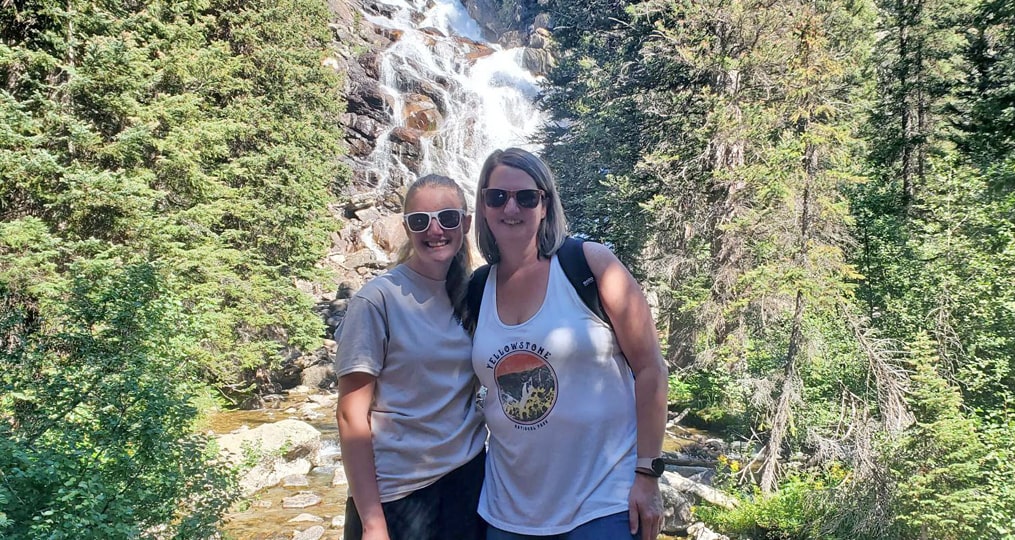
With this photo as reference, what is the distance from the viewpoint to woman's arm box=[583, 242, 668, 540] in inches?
66.7

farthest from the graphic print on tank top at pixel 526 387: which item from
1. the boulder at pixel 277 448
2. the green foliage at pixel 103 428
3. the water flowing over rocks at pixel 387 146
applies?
the boulder at pixel 277 448

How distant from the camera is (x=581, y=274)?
1.79 metres

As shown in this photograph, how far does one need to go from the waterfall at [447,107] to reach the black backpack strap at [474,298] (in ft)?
71.5

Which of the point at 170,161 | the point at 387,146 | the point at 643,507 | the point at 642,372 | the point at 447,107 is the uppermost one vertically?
the point at 447,107

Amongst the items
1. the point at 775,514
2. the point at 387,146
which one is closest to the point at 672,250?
the point at 775,514

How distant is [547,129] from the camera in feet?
68.7

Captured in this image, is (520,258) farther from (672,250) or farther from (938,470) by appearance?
(672,250)

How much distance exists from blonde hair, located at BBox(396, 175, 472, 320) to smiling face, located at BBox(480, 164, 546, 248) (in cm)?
15

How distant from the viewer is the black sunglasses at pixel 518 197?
1887 mm

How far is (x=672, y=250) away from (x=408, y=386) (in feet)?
33.5

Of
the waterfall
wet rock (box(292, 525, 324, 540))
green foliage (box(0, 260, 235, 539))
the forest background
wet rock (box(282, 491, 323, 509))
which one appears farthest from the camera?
the waterfall

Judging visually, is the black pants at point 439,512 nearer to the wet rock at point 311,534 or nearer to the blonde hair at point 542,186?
the blonde hair at point 542,186

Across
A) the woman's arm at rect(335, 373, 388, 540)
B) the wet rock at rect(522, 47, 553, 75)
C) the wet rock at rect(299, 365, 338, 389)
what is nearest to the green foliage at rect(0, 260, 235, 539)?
the woman's arm at rect(335, 373, 388, 540)

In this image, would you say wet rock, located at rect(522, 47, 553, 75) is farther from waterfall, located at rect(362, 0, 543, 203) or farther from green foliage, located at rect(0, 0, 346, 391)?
green foliage, located at rect(0, 0, 346, 391)
